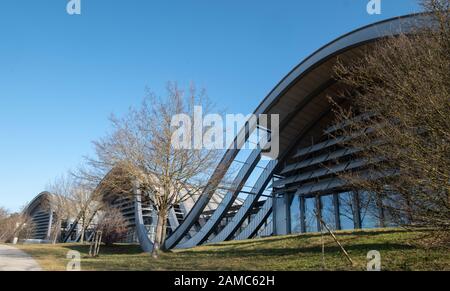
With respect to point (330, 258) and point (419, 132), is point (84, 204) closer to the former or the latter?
point (330, 258)

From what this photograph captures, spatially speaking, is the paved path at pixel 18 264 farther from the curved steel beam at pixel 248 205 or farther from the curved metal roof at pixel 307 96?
the curved steel beam at pixel 248 205

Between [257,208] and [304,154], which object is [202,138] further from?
[257,208]

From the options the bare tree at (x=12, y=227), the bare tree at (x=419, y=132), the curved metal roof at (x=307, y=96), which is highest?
the curved metal roof at (x=307, y=96)

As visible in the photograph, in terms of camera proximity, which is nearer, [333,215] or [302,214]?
[333,215]

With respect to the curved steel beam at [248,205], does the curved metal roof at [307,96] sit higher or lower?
higher

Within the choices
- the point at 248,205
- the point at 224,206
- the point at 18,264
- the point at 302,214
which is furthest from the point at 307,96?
the point at 18,264

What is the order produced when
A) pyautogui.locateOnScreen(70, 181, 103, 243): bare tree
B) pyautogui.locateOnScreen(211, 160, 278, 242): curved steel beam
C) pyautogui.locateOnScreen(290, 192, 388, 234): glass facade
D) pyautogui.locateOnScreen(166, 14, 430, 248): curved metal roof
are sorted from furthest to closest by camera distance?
pyautogui.locateOnScreen(70, 181, 103, 243): bare tree → pyautogui.locateOnScreen(211, 160, 278, 242): curved steel beam → pyautogui.locateOnScreen(290, 192, 388, 234): glass facade → pyautogui.locateOnScreen(166, 14, 430, 248): curved metal roof

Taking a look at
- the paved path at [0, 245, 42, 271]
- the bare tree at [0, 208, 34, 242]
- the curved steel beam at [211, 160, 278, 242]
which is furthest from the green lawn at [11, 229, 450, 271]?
the bare tree at [0, 208, 34, 242]

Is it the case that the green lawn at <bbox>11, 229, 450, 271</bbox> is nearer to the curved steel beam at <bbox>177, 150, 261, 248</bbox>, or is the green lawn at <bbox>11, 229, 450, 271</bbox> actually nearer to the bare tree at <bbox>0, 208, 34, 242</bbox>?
the curved steel beam at <bbox>177, 150, 261, 248</bbox>

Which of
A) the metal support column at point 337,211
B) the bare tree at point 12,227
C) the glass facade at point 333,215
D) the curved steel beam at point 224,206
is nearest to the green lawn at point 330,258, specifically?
the glass facade at point 333,215

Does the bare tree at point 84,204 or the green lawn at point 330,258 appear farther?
the bare tree at point 84,204
